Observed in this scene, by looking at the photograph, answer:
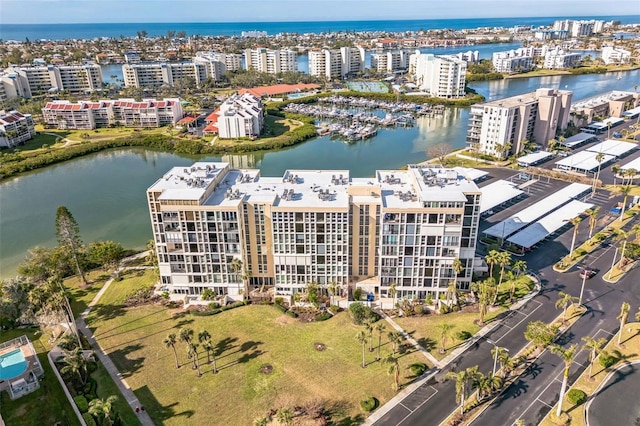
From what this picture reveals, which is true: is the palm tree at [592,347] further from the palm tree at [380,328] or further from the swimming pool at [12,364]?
the swimming pool at [12,364]

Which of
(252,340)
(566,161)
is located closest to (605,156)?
(566,161)

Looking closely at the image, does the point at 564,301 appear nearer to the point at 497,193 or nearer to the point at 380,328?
the point at 380,328

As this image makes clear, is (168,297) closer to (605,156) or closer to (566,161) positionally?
(566,161)

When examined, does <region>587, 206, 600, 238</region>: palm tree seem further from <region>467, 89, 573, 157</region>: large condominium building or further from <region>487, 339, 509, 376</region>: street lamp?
<region>467, 89, 573, 157</region>: large condominium building

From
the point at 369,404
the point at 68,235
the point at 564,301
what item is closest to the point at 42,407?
the point at 68,235

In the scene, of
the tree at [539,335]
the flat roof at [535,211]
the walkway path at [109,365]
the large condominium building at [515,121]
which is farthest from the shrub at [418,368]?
the large condominium building at [515,121]
